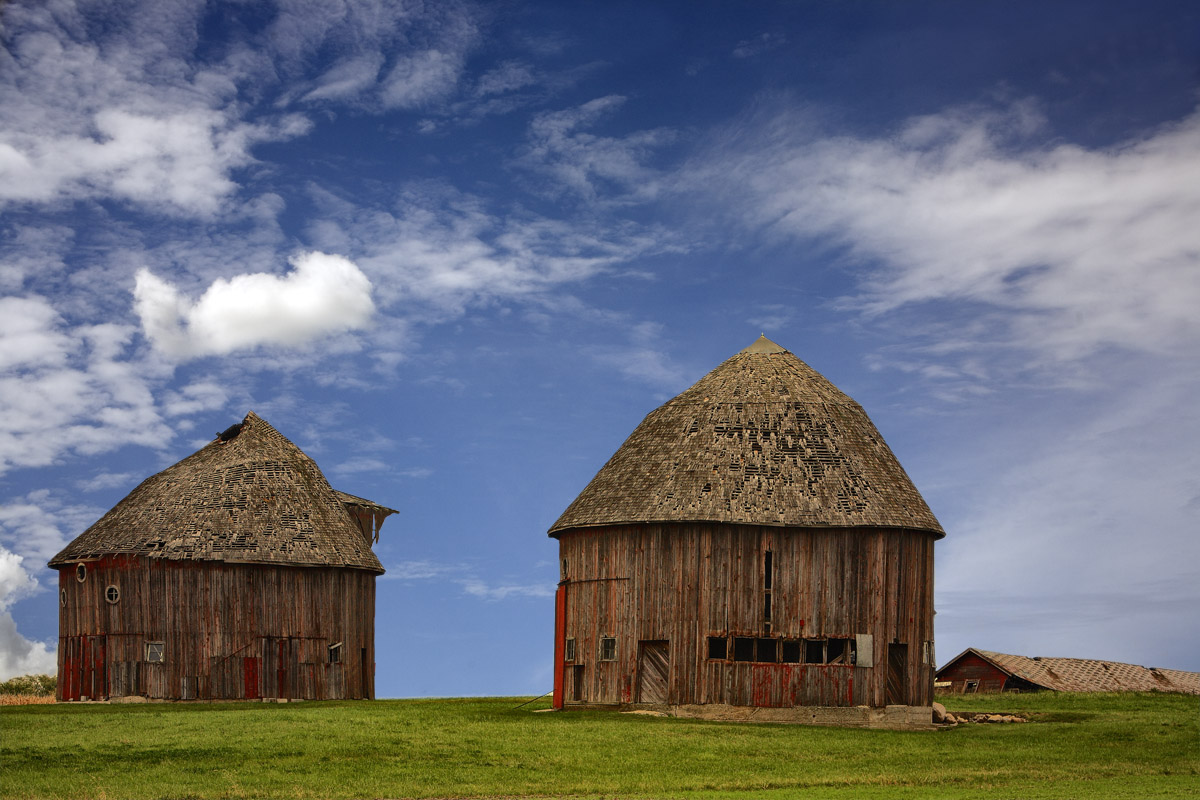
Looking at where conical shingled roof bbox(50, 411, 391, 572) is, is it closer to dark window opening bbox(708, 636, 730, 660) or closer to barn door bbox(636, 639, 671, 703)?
barn door bbox(636, 639, 671, 703)

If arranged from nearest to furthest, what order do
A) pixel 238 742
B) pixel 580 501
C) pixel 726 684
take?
pixel 238 742 → pixel 726 684 → pixel 580 501

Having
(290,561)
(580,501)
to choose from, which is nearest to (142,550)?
(290,561)

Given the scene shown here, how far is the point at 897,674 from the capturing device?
48.9m

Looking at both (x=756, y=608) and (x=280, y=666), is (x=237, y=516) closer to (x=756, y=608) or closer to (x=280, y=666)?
(x=280, y=666)

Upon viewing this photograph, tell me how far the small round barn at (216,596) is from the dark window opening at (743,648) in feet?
55.9

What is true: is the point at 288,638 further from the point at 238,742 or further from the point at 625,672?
the point at 238,742

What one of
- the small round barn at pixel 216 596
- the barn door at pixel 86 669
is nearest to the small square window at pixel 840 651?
the small round barn at pixel 216 596

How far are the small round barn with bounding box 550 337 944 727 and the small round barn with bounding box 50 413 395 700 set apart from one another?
34.9 feet

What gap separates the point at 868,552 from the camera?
4781 centimetres

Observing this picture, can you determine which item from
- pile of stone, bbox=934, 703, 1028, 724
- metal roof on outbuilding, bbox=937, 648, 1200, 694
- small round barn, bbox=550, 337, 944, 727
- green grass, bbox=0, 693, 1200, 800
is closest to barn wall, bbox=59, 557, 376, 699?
green grass, bbox=0, 693, 1200, 800

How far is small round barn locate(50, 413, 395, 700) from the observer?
53.2 meters

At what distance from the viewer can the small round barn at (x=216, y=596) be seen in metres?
53.2

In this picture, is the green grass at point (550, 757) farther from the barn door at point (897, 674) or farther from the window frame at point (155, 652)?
the window frame at point (155, 652)

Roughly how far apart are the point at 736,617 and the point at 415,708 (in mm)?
11441
